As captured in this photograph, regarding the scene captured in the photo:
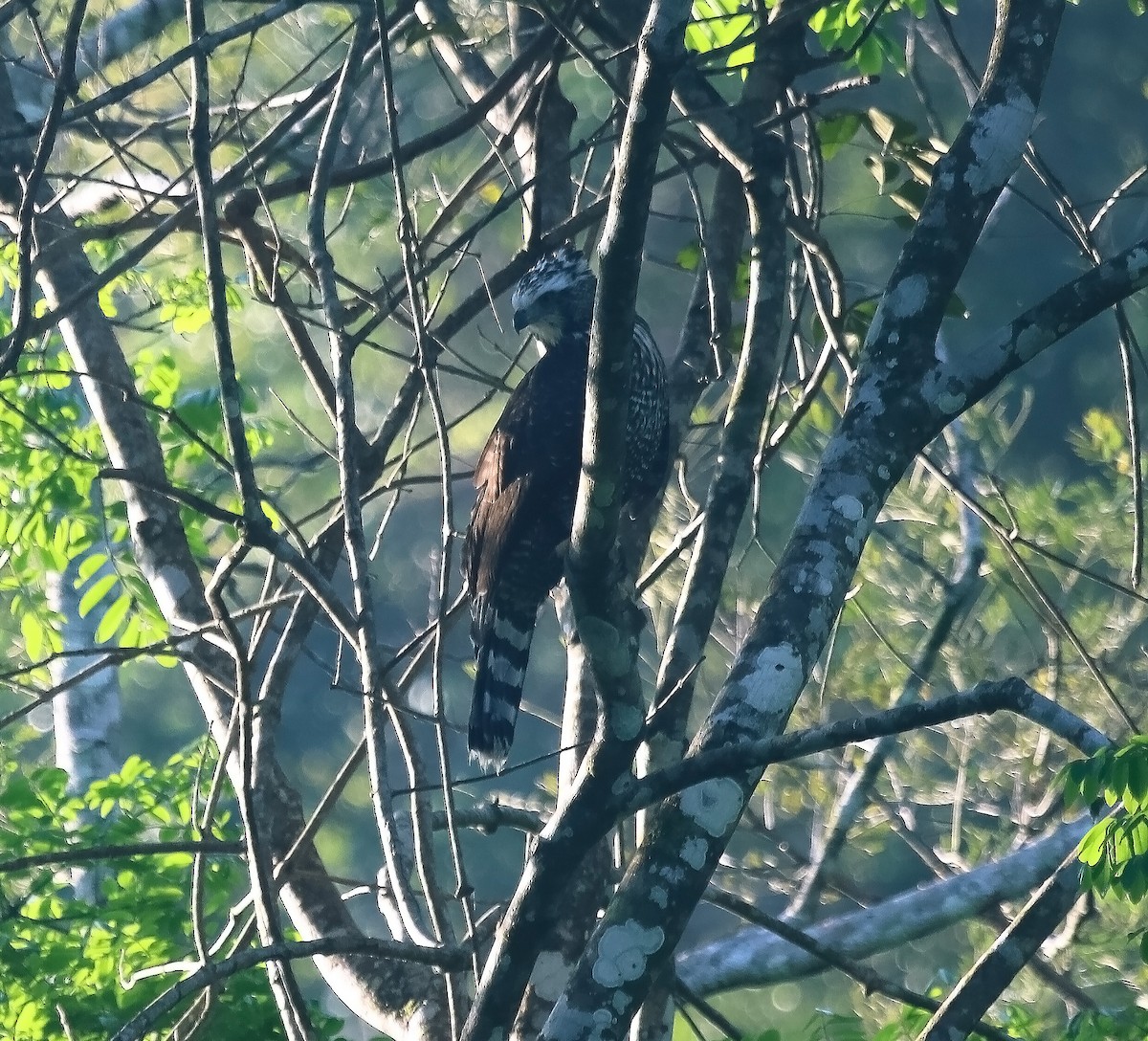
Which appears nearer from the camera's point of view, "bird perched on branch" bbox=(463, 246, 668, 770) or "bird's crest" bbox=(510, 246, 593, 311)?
"bird perched on branch" bbox=(463, 246, 668, 770)

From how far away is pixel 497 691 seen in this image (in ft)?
11.5

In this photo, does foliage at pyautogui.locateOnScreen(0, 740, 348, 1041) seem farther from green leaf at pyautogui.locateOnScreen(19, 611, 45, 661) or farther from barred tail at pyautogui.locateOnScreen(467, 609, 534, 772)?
barred tail at pyautogui.locateOnScreen(467, 609, 534, 772)

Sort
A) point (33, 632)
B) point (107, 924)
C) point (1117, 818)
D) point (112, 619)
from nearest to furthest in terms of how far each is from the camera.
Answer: point (1117, 818) → point (107, 924) → point (112, 619) → point (33, 632)

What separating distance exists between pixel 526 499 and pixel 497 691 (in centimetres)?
49

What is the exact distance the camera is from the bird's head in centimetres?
391

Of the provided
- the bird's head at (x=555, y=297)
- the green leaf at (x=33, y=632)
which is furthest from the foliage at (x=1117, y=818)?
the green leaf at (x=33, y=632)

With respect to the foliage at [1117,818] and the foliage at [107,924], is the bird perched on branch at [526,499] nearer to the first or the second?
the foliage at [107,924]

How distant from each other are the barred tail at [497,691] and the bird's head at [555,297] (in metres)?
0.83

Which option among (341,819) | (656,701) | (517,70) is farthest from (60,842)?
(341,819)

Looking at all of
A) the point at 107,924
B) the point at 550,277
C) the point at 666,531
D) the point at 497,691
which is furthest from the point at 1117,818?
the point at 666,531

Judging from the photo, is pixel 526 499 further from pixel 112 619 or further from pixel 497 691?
pixel 112 619

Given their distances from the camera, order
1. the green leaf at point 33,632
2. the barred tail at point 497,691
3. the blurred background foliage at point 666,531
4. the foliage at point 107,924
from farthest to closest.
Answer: the green leaf at point 33,632 → the barred tail at point 497,691 → the blurred background foliage at point 666,531 → the foliage at point 107,924

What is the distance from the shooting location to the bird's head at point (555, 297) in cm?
391

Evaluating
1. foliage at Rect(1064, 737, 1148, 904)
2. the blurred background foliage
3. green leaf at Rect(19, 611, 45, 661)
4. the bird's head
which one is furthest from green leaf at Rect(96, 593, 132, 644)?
foliage at Rect(1064, 737, 1148, 904)
